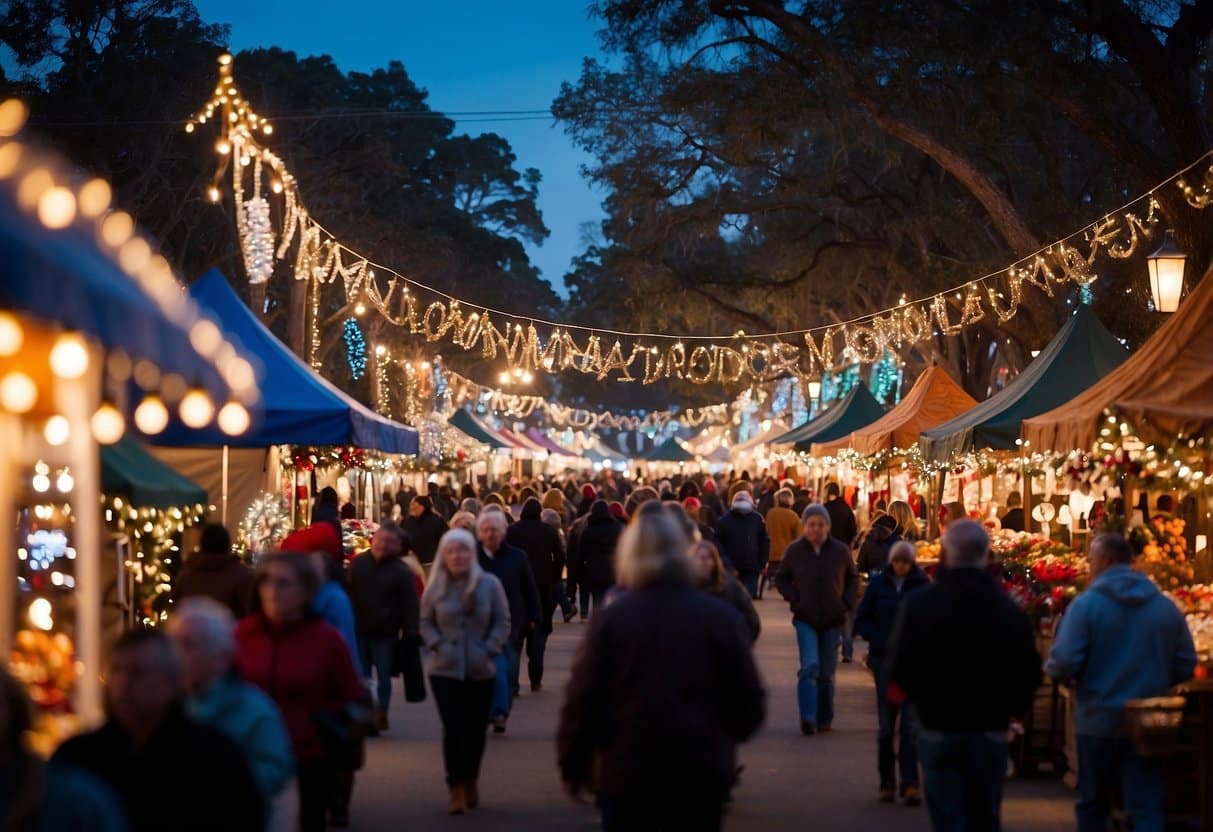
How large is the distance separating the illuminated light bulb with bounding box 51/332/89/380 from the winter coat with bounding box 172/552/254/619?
4710 mm

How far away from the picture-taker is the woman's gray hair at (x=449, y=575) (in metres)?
9.77

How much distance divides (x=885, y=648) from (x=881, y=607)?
Answer: 248 millimetres

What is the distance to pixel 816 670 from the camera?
12.4 m

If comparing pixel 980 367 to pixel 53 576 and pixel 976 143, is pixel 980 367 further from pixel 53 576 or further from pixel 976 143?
pixel 53 576

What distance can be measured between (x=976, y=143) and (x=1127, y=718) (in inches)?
835

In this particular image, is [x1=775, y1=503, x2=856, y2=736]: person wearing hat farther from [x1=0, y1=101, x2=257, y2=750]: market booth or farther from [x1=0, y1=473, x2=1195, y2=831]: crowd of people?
[x1=0, y1=101, x2=257, y2=750]: market booth

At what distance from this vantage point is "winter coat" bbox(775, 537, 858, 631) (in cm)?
1210

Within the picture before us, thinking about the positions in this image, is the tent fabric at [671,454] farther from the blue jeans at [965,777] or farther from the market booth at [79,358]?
the market booth at [79,358]

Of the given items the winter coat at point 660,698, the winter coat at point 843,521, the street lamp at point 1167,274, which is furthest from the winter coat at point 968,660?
the winter coat at point 843,521

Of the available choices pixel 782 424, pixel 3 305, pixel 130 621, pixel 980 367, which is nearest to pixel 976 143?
pixel 980 367

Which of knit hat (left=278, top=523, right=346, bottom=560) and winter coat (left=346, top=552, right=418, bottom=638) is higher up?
knit hat (left=278, top=523, right=346, bottom=560)

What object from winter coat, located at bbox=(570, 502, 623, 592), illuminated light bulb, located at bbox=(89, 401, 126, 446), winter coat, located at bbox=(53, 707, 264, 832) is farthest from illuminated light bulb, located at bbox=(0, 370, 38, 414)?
winter coat, located at bbox=(570, 502, 623, 592)

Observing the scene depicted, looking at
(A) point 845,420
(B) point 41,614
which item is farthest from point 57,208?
(A) point 845,420

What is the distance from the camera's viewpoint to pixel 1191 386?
468 inches
